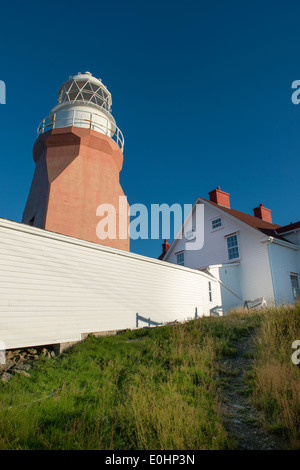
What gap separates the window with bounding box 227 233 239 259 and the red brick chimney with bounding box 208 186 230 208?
12.4ft

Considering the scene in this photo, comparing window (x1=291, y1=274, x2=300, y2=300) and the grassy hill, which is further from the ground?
window (x1=291, y1=274, x2=300, y2=300)

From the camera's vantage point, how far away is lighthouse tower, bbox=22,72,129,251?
11.9m

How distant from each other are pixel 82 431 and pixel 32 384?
2231mm

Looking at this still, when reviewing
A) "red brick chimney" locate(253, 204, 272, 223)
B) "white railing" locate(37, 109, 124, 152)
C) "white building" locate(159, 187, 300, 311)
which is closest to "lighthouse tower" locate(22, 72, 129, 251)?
"white railing" locate(37, 109, 124, 152)

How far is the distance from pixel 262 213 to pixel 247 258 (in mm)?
7464

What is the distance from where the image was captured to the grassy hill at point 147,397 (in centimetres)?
337

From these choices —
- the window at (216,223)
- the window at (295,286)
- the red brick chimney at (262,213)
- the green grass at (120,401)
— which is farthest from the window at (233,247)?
the green grass at (120,401)

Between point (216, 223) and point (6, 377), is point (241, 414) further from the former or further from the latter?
point (216, 223)

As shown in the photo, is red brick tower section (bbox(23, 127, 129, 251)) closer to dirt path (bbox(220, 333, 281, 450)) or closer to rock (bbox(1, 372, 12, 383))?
rock (bbox(1, 372, 12, 383))

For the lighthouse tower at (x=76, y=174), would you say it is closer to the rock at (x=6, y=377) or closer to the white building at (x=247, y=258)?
the rock at (x=6, y=377)

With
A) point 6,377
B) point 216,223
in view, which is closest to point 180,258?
point 216,223

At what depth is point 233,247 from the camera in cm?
1795

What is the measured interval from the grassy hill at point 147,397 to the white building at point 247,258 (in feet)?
29.2

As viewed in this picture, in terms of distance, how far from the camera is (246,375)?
16.8ft
